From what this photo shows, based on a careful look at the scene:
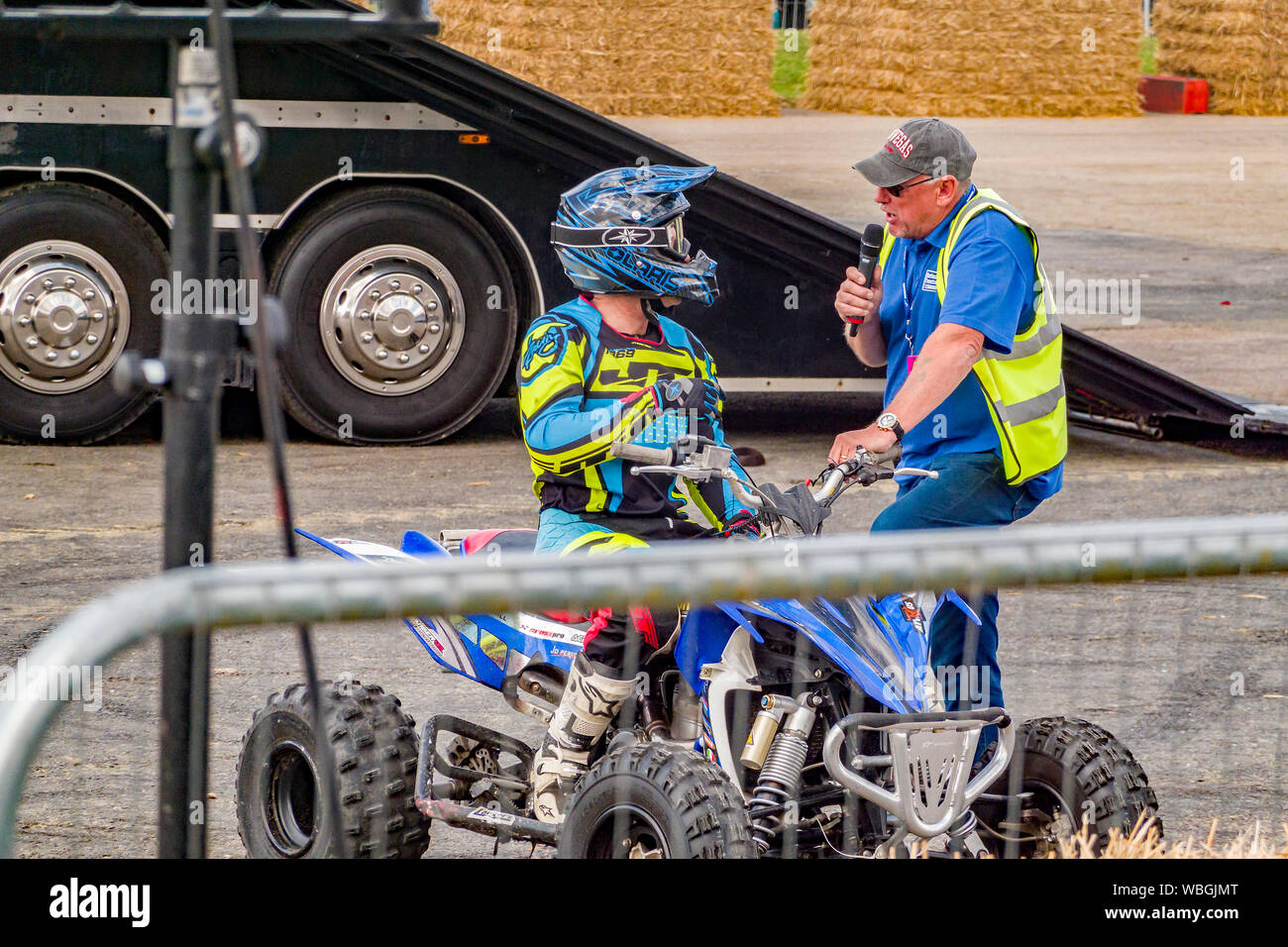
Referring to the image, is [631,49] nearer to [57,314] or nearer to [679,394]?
[57,314]

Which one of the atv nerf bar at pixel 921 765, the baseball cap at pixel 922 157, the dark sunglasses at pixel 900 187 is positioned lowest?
the atv nerf bar at pixel 921 765

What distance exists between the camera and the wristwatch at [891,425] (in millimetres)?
4293

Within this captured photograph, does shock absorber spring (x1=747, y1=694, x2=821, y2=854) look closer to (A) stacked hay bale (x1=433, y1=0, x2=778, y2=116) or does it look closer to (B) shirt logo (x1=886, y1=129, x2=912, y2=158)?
(B) shirt logo (x1=886, y1=129, x2=912, y2=158)

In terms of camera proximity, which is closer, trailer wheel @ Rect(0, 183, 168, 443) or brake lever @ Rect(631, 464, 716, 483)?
brake lever @ Rect(631, 464, 716, 483)

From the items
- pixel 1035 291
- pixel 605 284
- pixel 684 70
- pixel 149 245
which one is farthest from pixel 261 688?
pixel 684 70

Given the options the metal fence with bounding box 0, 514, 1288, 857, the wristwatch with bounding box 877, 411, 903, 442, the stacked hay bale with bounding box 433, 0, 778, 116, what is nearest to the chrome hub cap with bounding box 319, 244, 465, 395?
the wristwatch with bounding box 877, 411, 903, 442

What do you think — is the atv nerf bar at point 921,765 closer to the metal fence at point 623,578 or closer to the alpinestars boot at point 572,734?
the alpinestars boot at point 572,734

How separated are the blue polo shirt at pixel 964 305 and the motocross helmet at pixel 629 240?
82 cm

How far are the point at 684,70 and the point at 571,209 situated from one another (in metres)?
24.0

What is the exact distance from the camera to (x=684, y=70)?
27.6m

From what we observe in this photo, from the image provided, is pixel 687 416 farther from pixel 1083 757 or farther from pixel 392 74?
pixel 392 74

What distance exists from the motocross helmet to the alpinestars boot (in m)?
0.88

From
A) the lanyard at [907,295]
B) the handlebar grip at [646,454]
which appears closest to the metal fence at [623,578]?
the handlebar grip at [646,454]

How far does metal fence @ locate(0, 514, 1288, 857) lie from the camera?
207cm
